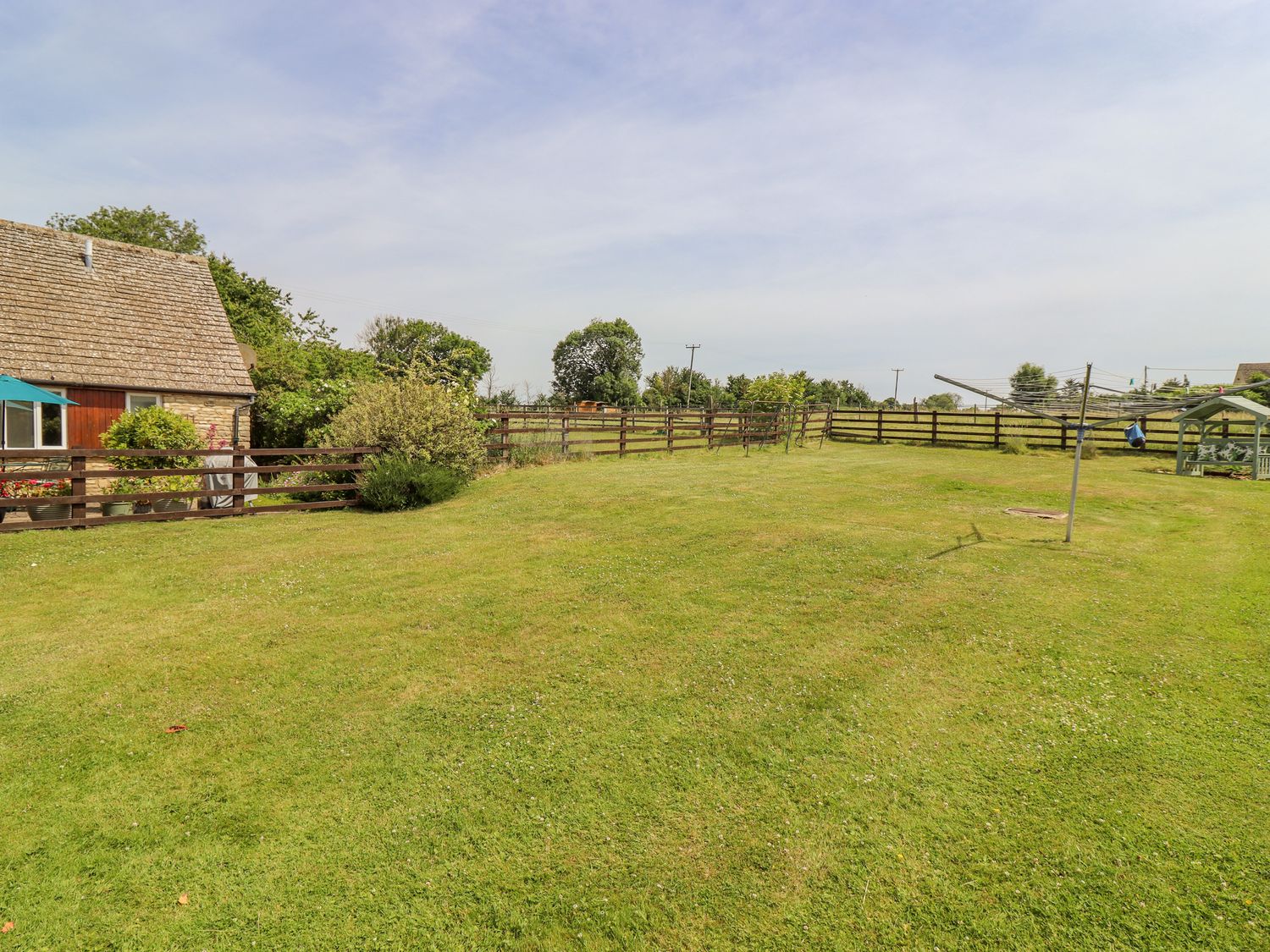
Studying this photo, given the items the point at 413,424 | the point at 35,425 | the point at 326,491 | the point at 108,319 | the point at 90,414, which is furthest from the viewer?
the point at 108,319

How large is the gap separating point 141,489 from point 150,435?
193cm

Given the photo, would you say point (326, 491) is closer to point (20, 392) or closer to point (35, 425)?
point (20, 392)

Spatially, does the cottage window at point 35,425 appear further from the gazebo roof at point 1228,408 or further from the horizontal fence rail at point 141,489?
the gazebo roof at point 1228,408

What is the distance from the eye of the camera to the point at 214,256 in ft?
108

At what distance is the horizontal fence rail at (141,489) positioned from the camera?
33.1ft

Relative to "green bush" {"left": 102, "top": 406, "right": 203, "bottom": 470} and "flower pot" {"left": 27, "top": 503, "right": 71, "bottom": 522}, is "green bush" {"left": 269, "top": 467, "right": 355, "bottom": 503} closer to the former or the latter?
"green bush" {"left": 102, "top": 406, "right": 203, "bottom": 470}

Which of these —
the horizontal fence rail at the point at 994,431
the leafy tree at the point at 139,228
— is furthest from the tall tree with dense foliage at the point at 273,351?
the horizontal fence rail at the point at 994,431

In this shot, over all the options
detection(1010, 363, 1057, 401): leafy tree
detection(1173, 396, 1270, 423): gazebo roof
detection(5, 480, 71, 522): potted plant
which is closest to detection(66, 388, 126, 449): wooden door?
A: detection(5, 480, 71, 522): potted plant

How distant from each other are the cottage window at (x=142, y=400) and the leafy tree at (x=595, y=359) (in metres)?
73.9

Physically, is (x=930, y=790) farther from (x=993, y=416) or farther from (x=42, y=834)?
(x=993, y=416)

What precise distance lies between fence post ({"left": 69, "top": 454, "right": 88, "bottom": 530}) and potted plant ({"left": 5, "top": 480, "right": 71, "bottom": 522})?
0.15 m

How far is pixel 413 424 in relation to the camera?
13391mm

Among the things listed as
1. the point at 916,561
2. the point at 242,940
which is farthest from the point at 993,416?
the point at 242,940

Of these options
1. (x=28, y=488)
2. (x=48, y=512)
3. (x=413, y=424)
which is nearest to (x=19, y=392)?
(x=28, y=488)
